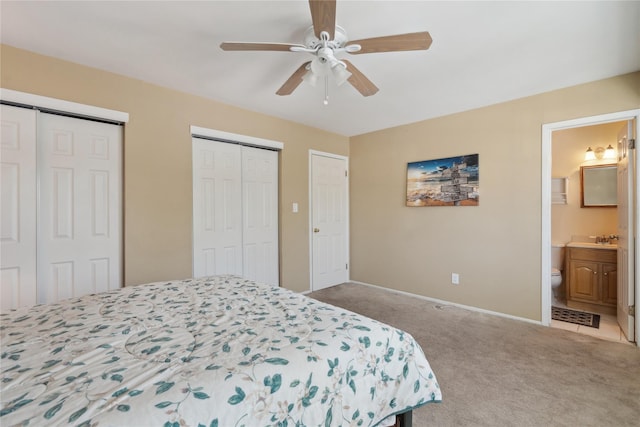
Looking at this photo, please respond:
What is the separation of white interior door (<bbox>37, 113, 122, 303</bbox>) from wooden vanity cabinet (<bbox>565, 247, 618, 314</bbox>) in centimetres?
497

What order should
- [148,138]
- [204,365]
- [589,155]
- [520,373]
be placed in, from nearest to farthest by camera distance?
1. [204,365]
2. [520,373]
3. [148,138]
4. [589,155]

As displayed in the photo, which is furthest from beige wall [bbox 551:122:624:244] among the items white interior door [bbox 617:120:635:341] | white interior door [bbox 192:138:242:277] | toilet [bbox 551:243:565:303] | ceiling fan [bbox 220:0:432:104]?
white interior door [bbox 192:138:242:277]

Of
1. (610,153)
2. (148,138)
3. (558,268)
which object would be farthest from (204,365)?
(610,153)

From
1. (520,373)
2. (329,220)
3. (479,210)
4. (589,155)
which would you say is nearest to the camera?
(520,373)

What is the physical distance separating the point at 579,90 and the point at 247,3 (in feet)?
10.0

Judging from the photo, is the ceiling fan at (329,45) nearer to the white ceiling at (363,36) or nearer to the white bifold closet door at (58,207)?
the white ceiling at (363,36)

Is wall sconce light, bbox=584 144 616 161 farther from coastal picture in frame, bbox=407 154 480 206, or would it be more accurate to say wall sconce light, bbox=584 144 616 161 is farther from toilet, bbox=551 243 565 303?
coastal picture in frame, bbox=407 154 480 206

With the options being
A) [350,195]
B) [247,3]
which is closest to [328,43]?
[247,3]

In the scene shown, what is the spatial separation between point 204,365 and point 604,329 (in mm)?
3718

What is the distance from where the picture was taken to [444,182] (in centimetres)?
356

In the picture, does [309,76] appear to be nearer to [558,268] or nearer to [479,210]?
[479,210]

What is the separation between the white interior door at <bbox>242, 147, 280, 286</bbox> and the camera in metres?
3.45

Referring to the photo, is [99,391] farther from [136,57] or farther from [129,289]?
[136,57]

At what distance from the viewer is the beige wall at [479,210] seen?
290 cm
